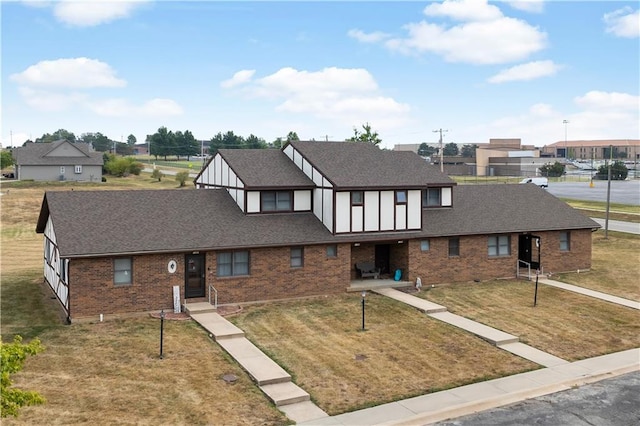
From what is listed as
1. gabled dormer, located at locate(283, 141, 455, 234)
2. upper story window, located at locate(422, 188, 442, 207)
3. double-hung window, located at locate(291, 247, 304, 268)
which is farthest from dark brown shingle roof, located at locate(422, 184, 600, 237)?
double-hung window, located at locate(291, 247, 304, 268)

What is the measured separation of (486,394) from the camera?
16625 mm

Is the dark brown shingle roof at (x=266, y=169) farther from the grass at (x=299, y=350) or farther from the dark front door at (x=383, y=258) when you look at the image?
the grass at (x=299, y=350)

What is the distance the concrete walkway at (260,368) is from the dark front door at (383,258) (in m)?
9.75

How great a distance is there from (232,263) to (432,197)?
1194cm

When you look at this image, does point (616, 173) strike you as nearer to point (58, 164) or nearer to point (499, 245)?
point (499, 245)

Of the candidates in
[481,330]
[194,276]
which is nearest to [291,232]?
[194,276]

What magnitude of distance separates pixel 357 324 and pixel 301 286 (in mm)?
4255

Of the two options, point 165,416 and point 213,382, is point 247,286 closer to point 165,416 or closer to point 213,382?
point 213,382

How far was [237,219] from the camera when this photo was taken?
1067 inches

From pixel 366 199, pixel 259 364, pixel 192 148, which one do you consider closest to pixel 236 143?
pixel 192 148

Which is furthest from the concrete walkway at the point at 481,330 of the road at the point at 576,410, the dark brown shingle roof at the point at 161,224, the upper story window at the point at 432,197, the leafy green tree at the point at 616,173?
the leafy green tree at the point at 616,173

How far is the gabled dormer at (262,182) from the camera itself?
27891mm

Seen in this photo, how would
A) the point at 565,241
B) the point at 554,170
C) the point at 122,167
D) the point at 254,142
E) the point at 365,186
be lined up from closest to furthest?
the point at 365,186 → the point at 565,241 → the point at 122,167 → the point at 554,170 → the point at 254,142

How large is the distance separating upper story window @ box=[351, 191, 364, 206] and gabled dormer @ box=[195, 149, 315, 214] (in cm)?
224
